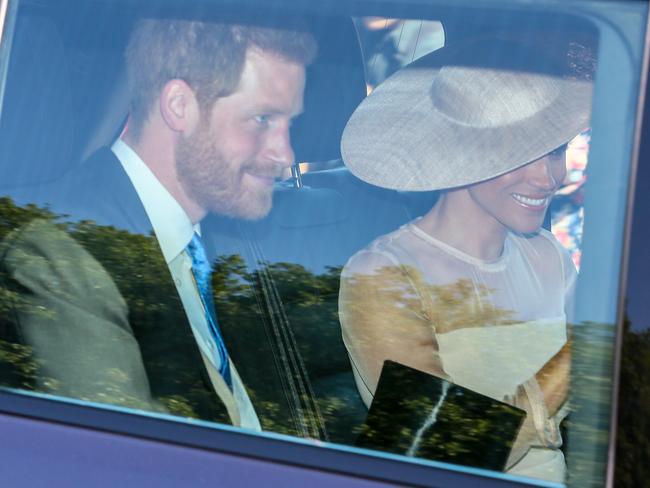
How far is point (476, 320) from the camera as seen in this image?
5.77 ft

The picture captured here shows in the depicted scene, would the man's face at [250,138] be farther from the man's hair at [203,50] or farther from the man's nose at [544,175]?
the man's nose at [544,175]

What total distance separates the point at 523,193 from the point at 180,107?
65cm

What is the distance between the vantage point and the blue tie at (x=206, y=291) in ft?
6.20

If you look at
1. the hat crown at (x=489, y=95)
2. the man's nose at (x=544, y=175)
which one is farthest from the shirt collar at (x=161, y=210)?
the man's nose at (x=544, y=175)

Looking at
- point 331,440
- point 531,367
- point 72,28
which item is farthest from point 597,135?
point 72,28

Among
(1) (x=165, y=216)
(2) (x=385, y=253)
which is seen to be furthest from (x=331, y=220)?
(1) (x=165, y=216)

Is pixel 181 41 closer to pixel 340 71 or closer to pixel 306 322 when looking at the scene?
pixel 340 71

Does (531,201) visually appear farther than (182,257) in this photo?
No

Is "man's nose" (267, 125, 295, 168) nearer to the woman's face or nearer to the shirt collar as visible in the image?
the shirt collar

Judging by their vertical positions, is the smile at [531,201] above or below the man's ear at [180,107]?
below

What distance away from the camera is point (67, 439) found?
1.82 metres

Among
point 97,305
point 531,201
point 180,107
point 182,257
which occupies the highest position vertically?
point 180,107

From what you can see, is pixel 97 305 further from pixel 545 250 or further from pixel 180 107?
pixel 545 250

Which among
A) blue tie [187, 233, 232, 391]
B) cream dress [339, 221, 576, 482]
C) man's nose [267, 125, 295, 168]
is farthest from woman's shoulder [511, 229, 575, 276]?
blue tie [187, 233, 232, 391]
